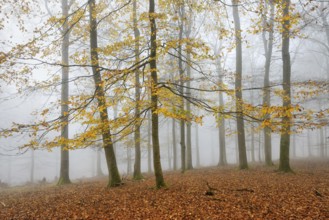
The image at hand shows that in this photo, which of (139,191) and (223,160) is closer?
(139,191)

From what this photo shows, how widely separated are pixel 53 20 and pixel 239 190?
355 inches

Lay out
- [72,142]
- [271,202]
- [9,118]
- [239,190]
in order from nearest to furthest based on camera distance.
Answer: [271,202] < [72,142] < [239,190] < [9,118]

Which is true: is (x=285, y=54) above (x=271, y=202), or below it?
above

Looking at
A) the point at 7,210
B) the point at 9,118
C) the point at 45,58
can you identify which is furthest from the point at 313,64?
the point at 9,118

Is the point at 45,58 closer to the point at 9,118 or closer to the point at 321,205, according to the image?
the point at 321,205

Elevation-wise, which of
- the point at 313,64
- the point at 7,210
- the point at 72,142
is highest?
the point at 313,64

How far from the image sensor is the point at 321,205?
6762mm

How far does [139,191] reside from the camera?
32.0ft

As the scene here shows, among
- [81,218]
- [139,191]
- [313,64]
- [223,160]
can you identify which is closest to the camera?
[81,218]

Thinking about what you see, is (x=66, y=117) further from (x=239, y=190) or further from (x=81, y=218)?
(x=239, y=190)

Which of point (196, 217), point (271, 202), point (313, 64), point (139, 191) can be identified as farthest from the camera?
point (313, 64)

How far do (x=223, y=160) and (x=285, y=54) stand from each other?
1286 cm

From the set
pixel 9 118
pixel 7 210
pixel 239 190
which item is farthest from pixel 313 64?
pixel 9 118

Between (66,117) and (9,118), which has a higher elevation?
(9,118)
